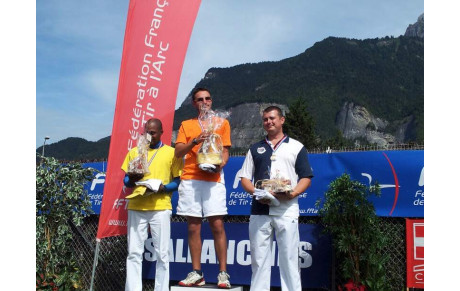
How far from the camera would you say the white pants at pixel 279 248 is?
4.26 metres

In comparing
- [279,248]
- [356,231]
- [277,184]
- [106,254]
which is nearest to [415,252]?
[356,231]

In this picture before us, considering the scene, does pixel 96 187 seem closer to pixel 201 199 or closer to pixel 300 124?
pixel 201 199

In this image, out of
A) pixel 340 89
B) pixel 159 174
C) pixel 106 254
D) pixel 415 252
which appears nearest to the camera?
pixel 159 174

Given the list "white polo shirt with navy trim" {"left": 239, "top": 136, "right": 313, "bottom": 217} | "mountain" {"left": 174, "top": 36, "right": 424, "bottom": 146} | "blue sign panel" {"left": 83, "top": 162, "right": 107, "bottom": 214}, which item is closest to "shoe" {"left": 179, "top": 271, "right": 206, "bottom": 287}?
"white polo shirt with navy trim" {"left": 239, "top": 136, "right": 313, "bottom": 217}

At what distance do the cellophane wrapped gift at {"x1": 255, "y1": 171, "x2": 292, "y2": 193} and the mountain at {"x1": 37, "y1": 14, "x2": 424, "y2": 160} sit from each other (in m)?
83.7

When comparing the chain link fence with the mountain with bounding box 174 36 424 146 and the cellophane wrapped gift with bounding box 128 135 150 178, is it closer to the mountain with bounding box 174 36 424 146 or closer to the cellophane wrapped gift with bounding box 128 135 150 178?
the cellophane wrapped gift with bounding box 128 135 150 178

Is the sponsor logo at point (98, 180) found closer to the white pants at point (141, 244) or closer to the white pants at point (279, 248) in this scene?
the white pants at point (141, 244)

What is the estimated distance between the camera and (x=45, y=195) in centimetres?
607

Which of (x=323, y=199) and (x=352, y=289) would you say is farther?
(x=323, y=199)

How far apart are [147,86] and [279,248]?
2.62 m

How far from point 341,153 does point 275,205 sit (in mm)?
1625

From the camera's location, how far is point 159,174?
4.96m

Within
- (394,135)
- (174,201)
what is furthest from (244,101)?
(174,201)
